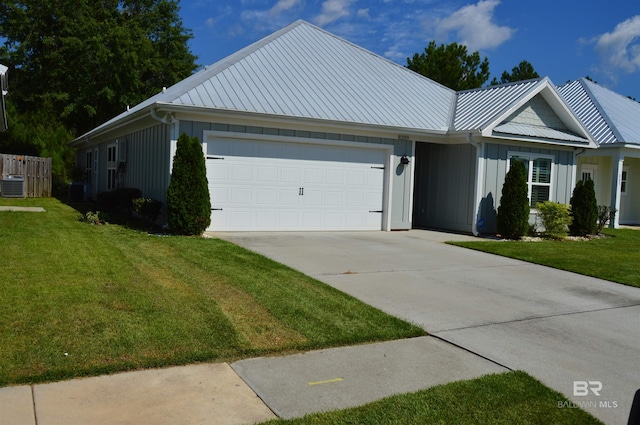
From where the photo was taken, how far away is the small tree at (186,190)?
10812 millimetres

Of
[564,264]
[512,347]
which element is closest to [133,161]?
[564,264]

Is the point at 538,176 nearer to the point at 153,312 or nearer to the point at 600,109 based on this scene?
the point at 600,109

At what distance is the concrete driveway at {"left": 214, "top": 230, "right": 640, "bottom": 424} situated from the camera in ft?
14.5

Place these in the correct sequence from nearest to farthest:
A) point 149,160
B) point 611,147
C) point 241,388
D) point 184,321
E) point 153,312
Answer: point 241,388 → point 184,321 → point 153,312 → point 149,160 → point 611,147

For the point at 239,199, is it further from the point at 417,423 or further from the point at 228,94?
the point at 417,423

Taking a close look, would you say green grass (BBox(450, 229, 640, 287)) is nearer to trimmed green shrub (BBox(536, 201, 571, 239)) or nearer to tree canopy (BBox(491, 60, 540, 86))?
trimmed green shrub (BBox(536, 201, 571, 239))

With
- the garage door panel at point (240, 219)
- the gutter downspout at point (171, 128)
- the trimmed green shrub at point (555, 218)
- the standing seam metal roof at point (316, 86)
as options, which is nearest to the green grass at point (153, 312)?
the gutter downspout at point (171, 128)

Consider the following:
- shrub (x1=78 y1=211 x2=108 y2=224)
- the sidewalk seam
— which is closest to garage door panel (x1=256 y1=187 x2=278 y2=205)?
shrub (x1=78 y1=211 x2=108 y2=224)

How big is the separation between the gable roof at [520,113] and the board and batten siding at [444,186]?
0.90 meters

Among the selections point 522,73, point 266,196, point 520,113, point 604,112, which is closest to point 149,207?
point 266,196

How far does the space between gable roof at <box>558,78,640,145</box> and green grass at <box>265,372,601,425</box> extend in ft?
53.4

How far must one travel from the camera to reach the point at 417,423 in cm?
338

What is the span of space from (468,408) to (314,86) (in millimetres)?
11392

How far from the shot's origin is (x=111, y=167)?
64.5 ft
